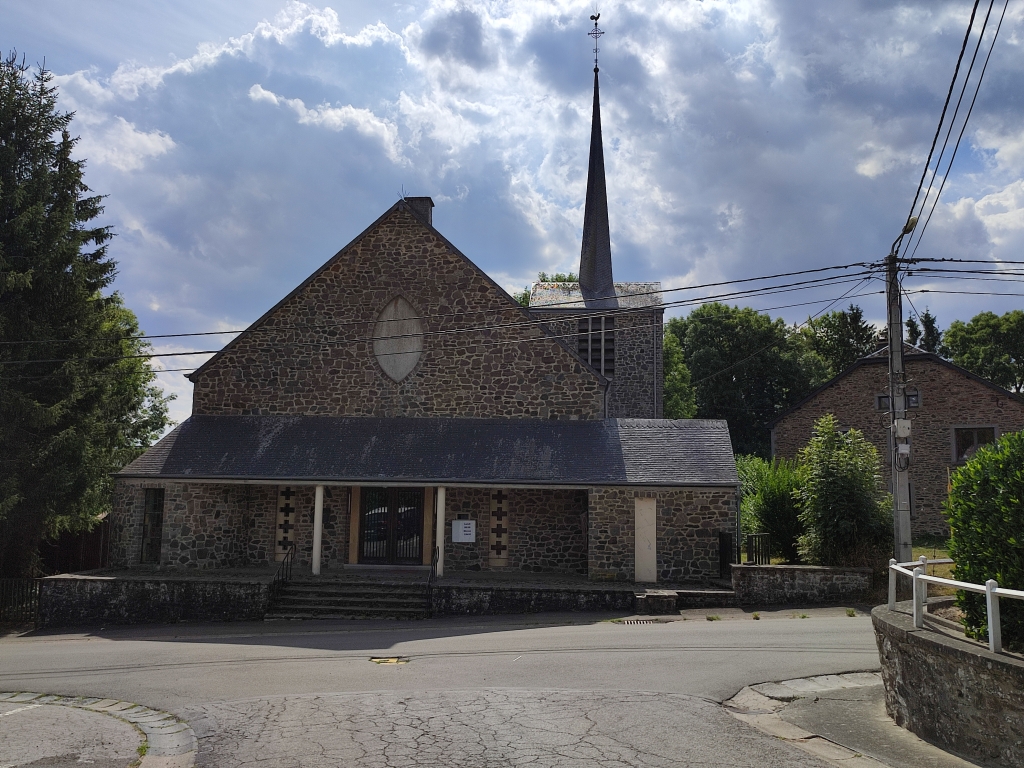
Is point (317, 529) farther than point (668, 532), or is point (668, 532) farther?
point (317, 529)

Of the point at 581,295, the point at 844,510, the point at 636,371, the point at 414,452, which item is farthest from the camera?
the point at 581,295

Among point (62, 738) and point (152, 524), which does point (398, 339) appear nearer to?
point (152, 524)

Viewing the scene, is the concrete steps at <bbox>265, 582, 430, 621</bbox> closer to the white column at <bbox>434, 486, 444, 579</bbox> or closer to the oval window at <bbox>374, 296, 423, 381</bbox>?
the white column at <bbox>434, 486, 444, 579</bbox>

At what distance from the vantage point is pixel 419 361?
20.6 meters

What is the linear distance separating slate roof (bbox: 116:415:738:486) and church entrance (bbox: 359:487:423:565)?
4.40ft

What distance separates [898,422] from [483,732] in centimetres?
1023

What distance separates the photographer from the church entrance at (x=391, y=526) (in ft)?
64.2

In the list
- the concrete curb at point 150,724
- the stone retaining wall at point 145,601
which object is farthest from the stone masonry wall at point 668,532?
the concrete curb at point 150,724

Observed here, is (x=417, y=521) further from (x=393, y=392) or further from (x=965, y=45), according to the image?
(x=965, y=45)

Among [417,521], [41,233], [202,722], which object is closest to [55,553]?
[41,233]

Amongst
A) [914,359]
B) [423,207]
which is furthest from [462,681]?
[914,359]

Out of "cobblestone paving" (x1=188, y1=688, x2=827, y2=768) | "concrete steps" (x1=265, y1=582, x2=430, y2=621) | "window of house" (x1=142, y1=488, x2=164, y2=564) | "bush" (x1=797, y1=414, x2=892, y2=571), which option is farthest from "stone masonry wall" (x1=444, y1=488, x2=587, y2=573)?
"cobblestone paving" (x1=188, y1=688, x2=827, y2=768)

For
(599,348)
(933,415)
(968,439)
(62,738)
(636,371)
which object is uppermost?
(599,348)

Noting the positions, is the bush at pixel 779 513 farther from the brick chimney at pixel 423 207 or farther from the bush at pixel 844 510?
the brick chimney at pixel 423 207
